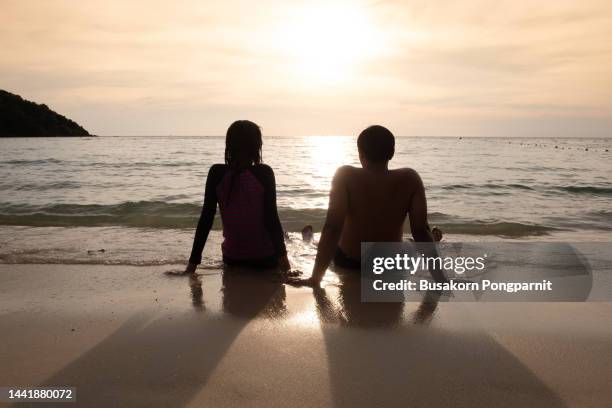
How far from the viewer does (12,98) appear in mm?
78938

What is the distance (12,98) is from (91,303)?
91677 mm

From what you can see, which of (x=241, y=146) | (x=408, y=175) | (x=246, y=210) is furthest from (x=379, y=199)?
(x=241, y=146)

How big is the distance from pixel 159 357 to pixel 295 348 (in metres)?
0.75

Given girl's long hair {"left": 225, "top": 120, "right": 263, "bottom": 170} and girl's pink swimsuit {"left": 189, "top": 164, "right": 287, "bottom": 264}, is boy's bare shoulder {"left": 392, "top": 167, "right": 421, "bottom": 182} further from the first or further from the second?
girl's long hair {"left": 225, "top": 120, "right": 263, "bottom": 170}

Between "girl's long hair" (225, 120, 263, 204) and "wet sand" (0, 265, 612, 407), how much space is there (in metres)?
1.12

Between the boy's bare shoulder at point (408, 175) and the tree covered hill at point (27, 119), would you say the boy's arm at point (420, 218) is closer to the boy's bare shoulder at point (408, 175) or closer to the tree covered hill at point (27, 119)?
the boy's bare shoulder at point (408, 175)

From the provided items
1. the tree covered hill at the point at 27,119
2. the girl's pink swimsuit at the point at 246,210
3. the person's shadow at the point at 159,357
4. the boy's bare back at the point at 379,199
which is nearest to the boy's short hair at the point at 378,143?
the boy's bare back at the point at 379,199

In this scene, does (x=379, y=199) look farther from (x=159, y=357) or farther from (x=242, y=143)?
(x=159, y=357)

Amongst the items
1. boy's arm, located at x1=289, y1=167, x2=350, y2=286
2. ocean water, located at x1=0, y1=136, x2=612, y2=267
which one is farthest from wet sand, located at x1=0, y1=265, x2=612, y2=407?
ocean water, located at x1=0, y1=136, x2=612, y2=267

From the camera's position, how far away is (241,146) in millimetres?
4152

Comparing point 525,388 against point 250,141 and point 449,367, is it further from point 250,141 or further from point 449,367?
point 250,141

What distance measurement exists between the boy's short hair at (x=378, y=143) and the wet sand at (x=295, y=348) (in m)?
1.15

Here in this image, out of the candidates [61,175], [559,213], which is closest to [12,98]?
[61,175]

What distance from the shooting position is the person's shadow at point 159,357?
2135mm
